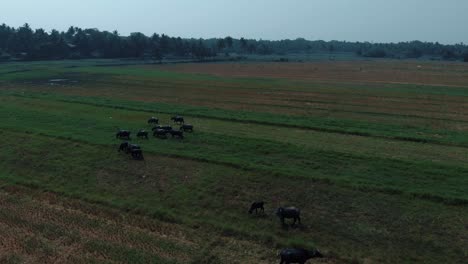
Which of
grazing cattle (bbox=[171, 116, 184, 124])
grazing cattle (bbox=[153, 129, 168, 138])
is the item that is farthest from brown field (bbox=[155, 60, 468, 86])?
grazing cattle (bbox=[153, 129, 168, 138])

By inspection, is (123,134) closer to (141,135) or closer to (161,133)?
(141,135)

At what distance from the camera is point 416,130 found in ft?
137

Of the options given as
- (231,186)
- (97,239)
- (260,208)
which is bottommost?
(97,239)

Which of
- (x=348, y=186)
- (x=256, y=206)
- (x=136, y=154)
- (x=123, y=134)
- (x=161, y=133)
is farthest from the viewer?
(x=161, y=133)

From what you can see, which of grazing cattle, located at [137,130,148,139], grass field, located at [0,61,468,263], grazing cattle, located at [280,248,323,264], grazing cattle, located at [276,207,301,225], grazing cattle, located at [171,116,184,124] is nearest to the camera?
grazing cattle, located at [280,248,323,264]

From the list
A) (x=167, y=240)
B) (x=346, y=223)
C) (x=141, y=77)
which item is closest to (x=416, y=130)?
(x=346, y=223)

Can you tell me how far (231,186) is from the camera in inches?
1103

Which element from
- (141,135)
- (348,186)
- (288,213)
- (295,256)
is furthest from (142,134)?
(295,256)

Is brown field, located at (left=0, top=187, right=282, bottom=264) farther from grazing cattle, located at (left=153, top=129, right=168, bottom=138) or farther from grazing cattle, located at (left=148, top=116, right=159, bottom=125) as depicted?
grazing cattle, located at (left=148, top=116, right=159, bottom=125)

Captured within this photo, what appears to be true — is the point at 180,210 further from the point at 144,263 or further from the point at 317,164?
the point at 317,164

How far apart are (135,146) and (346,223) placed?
1522 centimetres

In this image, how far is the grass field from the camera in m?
21.7

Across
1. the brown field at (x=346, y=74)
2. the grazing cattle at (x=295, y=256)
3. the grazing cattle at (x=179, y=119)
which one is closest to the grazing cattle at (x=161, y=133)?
the grazing cattle at (x=179, y=119)

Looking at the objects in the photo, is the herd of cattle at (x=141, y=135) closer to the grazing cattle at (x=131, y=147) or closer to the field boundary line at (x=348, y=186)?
the grazing cattle at (x=131, y=147)
